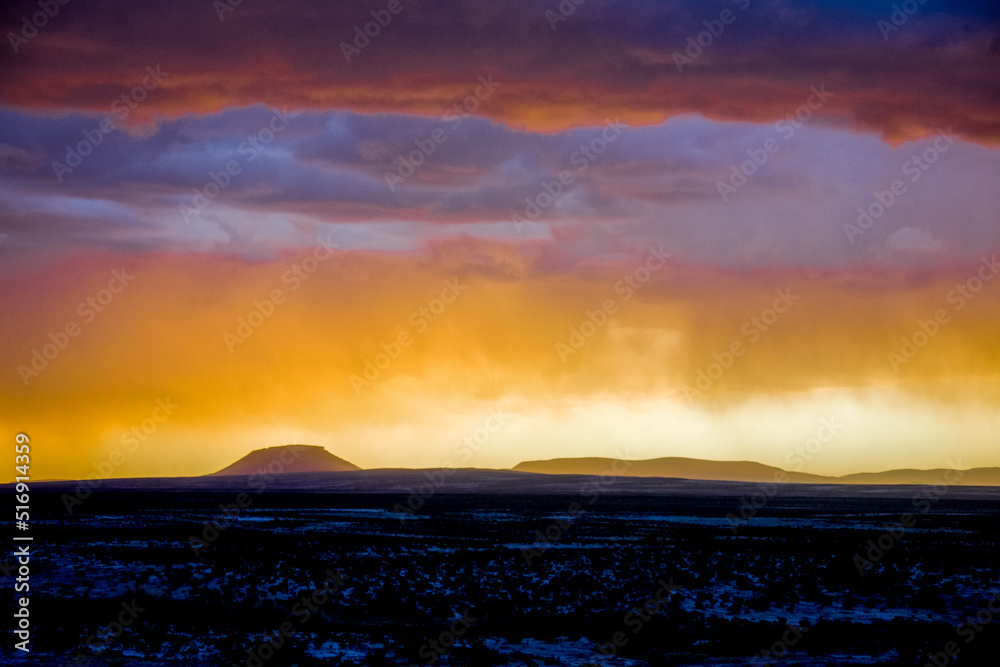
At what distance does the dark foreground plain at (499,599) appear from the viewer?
853 inches

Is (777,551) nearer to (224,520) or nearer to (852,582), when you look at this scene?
(852,582)

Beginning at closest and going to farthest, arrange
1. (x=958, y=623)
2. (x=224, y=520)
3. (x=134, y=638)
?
(x=134, y=638), (x=958, y=623), (x=224, y=520)

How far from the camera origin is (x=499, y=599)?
28.3 metres

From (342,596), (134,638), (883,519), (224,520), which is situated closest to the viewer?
(134,638)

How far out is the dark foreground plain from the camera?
21.7m

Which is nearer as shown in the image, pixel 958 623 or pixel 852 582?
pixel 958 623

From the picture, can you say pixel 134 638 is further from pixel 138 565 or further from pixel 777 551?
pixel 777 551

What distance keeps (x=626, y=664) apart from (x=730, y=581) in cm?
1289

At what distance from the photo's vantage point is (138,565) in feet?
105

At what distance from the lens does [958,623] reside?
25484 mm

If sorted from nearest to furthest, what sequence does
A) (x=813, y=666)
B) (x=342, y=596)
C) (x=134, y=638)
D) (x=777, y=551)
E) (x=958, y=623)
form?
(x=813, y=666) → (x=134, y=638) → (x=958, y=623) → (x=342, y=596) → (x=777, y=551)

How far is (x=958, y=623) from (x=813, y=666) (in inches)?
281

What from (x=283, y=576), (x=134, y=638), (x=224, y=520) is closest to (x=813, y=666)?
(x=134, y=638)

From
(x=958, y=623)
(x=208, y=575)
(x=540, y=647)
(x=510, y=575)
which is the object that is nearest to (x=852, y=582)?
(x=958, y=623)
